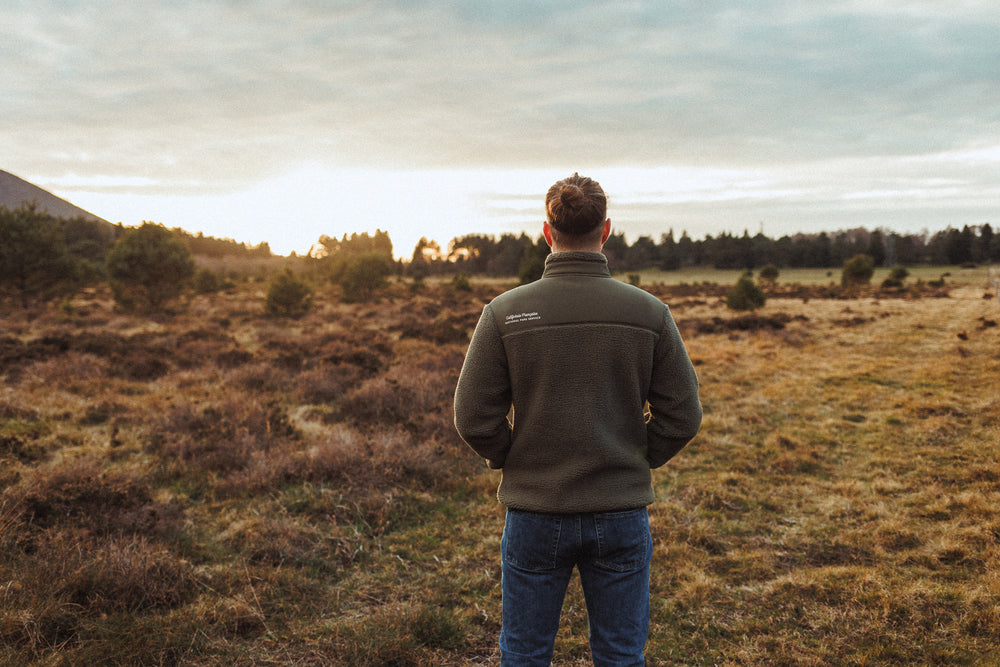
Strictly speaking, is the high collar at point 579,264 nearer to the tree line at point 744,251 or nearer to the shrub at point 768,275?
the shrub at point 768,275

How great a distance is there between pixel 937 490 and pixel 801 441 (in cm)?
209

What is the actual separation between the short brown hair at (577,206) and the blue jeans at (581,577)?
1086mm

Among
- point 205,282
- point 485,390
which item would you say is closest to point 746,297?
point 485,390

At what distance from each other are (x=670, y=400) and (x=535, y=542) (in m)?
0.78

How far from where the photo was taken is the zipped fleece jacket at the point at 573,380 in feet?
6.26

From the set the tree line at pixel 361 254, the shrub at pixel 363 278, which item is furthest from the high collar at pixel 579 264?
the shrub at pixel 363 278

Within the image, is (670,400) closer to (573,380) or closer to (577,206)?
(573,380)

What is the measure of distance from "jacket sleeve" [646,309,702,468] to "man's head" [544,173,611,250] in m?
0.42

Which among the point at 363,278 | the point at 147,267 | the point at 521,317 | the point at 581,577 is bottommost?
the point at 581,577

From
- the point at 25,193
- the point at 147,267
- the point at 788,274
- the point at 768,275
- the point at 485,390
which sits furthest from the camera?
the point at 25,193

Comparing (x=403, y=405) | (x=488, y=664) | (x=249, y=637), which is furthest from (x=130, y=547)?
(x=403, y=405)

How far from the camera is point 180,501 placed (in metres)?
5.70

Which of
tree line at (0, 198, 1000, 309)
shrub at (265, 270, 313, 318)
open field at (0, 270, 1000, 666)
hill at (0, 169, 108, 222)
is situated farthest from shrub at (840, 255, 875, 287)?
hill at (0, 169, 108, 222)

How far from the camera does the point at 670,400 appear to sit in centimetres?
212
